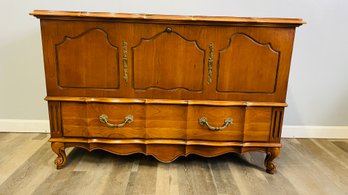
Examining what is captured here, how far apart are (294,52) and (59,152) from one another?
171 cm

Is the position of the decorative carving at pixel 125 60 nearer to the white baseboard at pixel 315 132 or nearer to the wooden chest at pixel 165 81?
the wooden chest at pixel 165 81

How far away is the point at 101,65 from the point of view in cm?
134

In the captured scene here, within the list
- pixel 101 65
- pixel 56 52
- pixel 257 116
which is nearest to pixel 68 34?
pixel 56 52

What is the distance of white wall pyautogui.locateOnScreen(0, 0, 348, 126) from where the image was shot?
6.02 feet

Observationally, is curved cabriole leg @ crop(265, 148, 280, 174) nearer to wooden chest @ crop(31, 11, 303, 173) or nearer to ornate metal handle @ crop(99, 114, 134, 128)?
wooden chest @ crop(31, 11, 303, 173)

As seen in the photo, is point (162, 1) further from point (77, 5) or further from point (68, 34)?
point (68, 34)

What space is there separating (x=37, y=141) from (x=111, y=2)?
1122 mm

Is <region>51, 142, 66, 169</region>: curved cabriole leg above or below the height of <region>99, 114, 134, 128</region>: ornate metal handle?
below

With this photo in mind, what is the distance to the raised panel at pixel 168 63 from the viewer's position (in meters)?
1.32

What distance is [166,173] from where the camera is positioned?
59.2 inches

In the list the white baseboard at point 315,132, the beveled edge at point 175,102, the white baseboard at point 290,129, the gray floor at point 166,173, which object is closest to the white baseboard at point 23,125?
the white baseboard at point 290,129

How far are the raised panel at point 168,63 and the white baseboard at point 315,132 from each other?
1.07 metres

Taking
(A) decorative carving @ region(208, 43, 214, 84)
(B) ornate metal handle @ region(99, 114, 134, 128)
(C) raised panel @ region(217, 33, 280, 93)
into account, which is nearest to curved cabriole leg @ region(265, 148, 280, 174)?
(C) raised panel @ region(217, 33, 280, 93)

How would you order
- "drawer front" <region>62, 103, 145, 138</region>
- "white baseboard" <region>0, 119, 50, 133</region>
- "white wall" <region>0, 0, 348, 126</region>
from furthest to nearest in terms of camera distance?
"white baseboard" <region>0, 119, 50, 133</region> → "white wall" <region>0, 0, 348, 126</region> → "drawer front" <region>62, 103, 145, 138</region>
